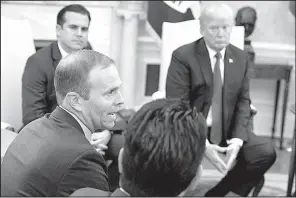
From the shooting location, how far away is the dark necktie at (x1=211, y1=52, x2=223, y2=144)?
Answer: 308 cm

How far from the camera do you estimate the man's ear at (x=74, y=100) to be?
6.07ft

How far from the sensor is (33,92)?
306cm

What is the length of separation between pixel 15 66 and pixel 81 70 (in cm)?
167

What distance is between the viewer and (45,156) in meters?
1.62

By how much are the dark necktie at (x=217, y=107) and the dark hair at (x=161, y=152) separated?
6.16ft

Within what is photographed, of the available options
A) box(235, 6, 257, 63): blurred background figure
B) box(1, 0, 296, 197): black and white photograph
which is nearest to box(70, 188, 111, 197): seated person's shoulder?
box(1, 0, 296, 197): black and white photograph

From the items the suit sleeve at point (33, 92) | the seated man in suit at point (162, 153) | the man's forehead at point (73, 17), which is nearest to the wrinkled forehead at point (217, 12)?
the man's forehead at point (73, 17)

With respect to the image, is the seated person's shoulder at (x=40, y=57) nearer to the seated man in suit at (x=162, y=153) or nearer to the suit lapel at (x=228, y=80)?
the suit lapel at (x=228, y=80)

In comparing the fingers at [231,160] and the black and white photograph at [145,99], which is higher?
the black and white photograph at [145,99]

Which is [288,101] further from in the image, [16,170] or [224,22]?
[16,170]

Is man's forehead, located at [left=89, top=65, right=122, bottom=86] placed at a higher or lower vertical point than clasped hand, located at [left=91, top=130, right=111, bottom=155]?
higher

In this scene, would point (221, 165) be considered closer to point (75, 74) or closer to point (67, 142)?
point (75, 74)

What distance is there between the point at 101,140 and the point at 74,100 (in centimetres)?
120

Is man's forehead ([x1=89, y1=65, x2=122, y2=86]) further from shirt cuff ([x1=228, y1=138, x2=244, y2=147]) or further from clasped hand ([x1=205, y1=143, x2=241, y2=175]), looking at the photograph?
shirt cuff ([x1=228, y1=138, x2=244, y2=147])
